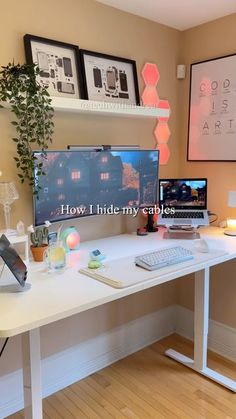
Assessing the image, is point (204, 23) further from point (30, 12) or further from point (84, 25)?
point (30, 12)

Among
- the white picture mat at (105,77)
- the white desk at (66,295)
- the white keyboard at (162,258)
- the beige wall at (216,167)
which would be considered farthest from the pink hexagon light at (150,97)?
the white keyboard at (162,258)

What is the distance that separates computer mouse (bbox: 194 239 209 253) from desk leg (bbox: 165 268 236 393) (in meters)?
0.21

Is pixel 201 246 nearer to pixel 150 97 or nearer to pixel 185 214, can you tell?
pixel 185 214

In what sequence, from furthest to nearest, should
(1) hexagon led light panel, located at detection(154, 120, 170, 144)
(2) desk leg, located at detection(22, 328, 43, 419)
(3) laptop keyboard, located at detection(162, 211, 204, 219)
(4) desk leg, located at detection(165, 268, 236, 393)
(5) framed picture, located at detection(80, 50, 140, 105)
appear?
(1) hexagon led light panel, located at detection(154, 120, 170, 144), (3) laptop keyboard, located at detection(162, 211, 204, 219), (4) desk leg, located at detection(165, 268, 236, 393), (5) framed picture, located at detection(80, 50, 140, 105), (2) desk leg, located at detection(22, 328, 43, 419)

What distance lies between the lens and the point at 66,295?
1.45m

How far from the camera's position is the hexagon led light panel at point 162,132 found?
2.68m

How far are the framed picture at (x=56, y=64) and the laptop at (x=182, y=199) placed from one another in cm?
85

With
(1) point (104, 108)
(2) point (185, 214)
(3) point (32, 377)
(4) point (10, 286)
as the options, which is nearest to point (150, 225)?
(2) point (185, 214)

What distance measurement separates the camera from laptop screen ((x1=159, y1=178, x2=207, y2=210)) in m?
2.48

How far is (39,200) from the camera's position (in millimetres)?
1917

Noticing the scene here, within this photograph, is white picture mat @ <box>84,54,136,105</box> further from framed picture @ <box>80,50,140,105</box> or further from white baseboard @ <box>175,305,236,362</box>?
white baseboard @ <box>175,305,236,362</box>

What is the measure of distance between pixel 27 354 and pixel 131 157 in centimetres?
133

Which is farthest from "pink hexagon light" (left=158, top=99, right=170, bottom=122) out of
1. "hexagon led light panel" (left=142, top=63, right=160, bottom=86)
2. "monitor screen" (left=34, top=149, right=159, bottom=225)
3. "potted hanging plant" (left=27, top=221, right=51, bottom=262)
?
"potted hanging plant" (left=27, top=221, right=51, bottom=262)

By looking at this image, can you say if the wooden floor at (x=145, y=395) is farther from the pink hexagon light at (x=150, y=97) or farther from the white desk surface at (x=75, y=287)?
the pink hexagon light at (x=150, y=97)
